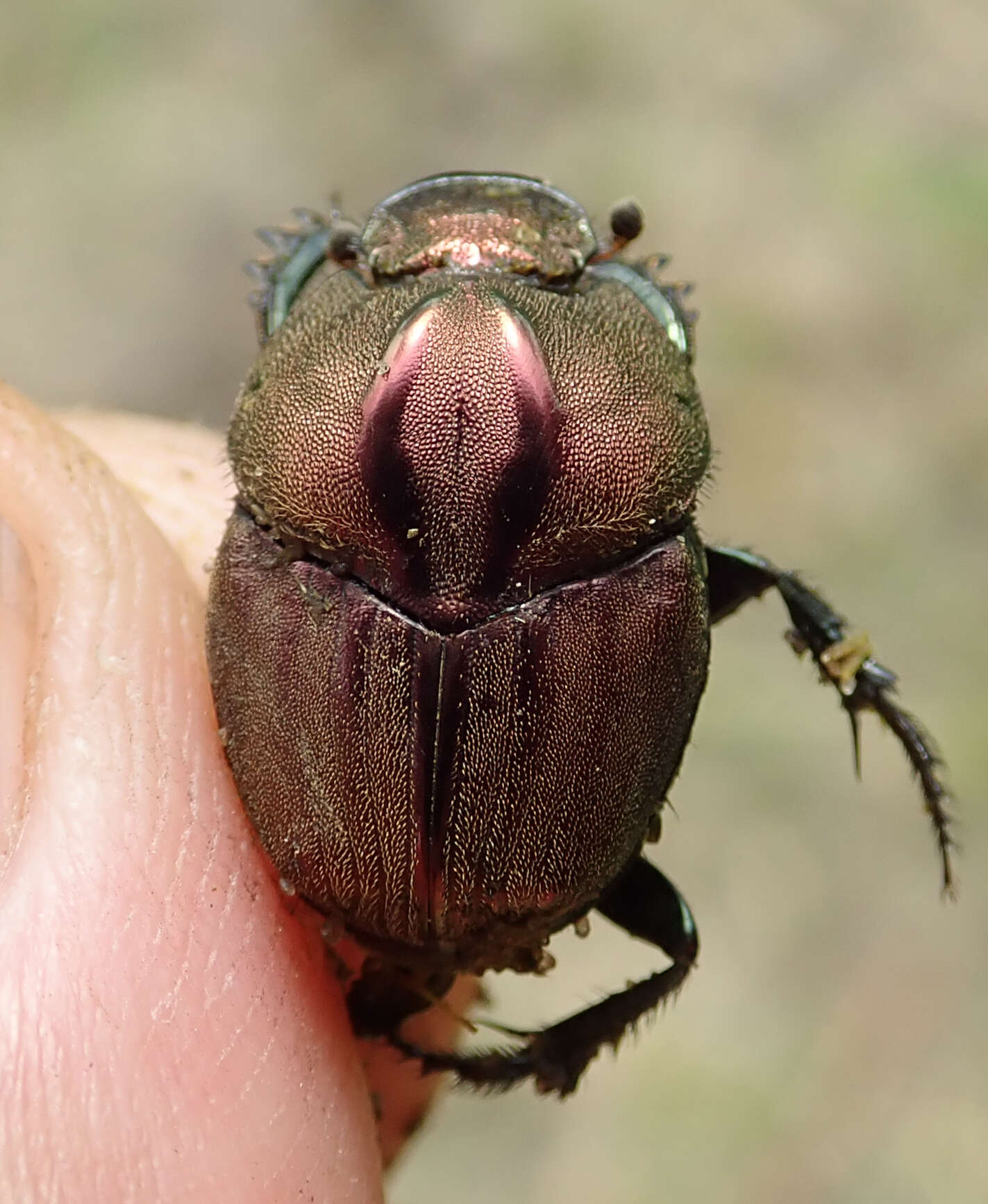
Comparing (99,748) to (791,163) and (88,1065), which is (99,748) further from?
(791,163)

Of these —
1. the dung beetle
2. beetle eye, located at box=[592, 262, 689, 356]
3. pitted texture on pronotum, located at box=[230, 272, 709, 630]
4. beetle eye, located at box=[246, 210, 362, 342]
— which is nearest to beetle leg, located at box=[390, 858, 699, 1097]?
the dung beetle

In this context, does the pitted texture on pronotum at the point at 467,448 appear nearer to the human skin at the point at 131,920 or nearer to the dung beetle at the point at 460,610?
the dung beetle at the point at 460,610

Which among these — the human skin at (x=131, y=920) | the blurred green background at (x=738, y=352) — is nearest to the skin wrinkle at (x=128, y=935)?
the human skin at (x=131, y=920)

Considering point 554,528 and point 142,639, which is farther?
point 142,639

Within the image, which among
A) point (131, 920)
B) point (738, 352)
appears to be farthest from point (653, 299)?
point (738, 352)

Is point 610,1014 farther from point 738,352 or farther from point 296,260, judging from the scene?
point 738,352

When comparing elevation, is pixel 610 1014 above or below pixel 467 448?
below

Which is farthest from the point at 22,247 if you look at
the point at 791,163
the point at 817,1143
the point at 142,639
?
the point at 817,1143
